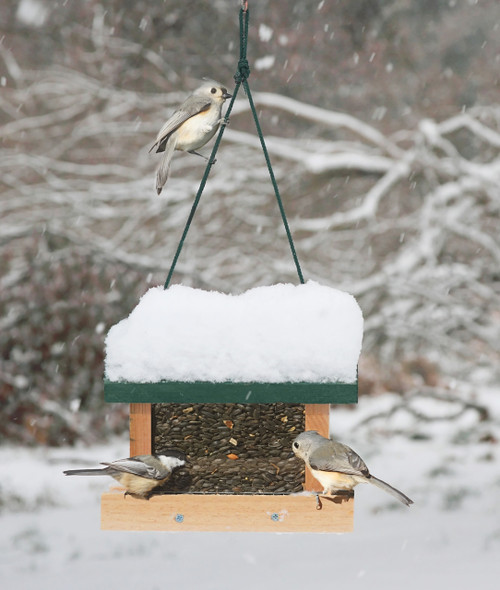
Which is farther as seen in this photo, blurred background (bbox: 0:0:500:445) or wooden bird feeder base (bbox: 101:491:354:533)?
blurred background (bbox: 0:0:500:445)

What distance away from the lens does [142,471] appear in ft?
9.40

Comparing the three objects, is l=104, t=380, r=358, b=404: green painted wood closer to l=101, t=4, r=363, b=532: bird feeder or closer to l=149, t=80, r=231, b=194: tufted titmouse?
l=101, t=4, r=363, b=532: bird feeder

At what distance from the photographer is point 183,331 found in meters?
2.87

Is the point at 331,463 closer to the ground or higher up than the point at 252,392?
closer to the ground

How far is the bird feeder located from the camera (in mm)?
2854

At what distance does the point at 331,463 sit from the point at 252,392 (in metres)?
0.34

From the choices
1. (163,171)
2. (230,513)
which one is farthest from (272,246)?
(230,513)

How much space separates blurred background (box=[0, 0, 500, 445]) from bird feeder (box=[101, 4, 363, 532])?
18.5 ft

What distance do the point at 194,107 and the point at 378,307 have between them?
8.09 m

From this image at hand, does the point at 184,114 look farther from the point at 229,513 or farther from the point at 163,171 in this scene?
the point at 229,513

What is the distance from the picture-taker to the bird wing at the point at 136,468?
2.85m

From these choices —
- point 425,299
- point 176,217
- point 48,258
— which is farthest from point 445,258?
point 48,258

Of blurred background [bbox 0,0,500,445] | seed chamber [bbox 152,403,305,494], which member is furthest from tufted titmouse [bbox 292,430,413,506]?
blurred background [bbox 0,0,500,445]

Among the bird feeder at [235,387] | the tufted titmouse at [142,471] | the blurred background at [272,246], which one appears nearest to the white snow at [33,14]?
the blurred background at [272,246]
